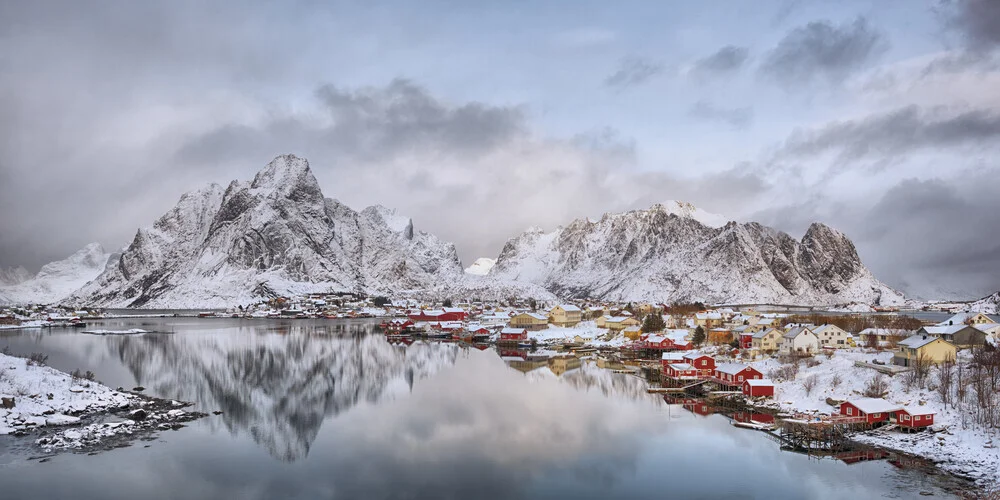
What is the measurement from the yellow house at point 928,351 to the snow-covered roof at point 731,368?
828 centimetres

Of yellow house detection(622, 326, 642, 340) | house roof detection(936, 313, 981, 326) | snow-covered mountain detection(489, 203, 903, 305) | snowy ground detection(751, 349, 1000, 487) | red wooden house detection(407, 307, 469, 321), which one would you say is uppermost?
snow-covered mountain detection(489, 203, 903, 305)

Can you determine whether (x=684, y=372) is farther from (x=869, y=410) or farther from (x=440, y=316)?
(x=440, y=316)

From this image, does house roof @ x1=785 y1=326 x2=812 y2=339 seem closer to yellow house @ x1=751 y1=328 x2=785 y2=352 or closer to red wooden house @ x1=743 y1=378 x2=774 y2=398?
yellow house @ x1=751 y1=328 x2=785 y2=352

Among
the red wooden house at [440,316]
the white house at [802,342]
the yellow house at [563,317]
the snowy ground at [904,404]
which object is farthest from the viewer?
the red wooden house at [440,316]

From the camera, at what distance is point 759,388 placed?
119 ft

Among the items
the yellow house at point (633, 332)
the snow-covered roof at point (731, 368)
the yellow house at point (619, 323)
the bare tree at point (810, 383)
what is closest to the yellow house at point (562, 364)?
the yellow house at point (633, 332)

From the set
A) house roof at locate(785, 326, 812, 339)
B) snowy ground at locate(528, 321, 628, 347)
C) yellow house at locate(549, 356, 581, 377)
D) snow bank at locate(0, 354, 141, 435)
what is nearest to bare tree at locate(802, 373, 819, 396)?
house roof at locate(785, 326, 812, 339)

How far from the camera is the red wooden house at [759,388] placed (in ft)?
119

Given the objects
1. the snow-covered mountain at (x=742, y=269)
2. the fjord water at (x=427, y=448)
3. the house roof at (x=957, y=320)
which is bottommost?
the fjord water at (x=427, y=448)

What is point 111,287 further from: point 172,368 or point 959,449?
point 959,449

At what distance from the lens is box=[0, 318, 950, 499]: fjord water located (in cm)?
2150

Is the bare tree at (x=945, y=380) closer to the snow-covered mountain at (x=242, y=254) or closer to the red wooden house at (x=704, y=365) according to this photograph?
the red wooden house at (x=704, y=365)

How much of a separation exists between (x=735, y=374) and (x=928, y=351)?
982 cm

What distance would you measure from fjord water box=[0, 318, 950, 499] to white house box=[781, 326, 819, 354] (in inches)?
487
